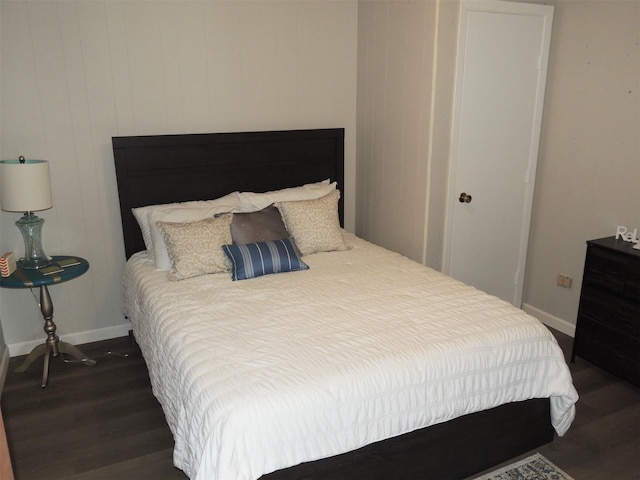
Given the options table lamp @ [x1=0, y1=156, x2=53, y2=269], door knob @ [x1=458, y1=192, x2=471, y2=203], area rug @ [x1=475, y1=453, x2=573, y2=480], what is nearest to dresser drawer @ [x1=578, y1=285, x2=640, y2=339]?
door knob @ [x1=458, y1=192, x2=471, y2=203]

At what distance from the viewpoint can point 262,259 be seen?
2.91m

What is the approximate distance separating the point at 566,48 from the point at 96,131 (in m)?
3.06

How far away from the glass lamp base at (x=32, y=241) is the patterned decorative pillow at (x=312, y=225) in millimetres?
1442

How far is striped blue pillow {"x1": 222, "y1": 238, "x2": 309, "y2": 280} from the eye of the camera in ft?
9.40

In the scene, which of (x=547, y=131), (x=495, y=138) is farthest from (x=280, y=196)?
(x=547, y=131)

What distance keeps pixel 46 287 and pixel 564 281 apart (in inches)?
134

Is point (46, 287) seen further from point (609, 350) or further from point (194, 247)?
point (609, 350)

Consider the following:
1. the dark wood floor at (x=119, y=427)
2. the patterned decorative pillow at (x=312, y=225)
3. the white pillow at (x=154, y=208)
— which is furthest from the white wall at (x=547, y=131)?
the white pillow at (x=154, y=208)

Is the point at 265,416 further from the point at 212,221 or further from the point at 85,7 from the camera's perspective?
the point at 85,7

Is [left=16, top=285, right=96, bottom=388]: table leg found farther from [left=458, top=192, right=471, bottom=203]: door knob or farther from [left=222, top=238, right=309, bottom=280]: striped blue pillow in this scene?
[left=458, top=192, right=471, bottom=203]: door knob

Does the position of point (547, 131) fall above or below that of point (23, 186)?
above

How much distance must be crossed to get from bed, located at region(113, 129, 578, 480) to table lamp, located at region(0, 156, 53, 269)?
50 centimetres

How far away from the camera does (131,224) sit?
10.9ft

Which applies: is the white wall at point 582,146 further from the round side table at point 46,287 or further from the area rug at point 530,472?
the round side table at point 46,287
